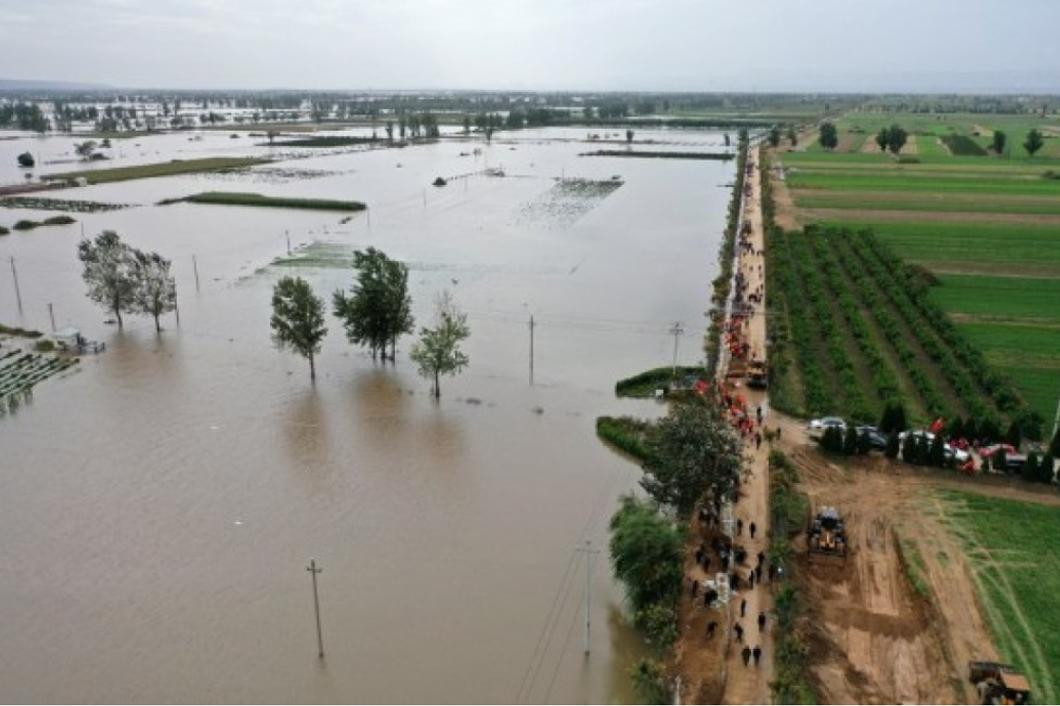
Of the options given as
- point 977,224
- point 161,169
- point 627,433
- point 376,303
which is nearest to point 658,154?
point 977,224

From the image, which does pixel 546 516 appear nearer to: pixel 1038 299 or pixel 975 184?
pixel 1038 299

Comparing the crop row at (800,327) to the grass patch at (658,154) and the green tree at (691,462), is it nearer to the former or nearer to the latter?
the green tree at (691,462)

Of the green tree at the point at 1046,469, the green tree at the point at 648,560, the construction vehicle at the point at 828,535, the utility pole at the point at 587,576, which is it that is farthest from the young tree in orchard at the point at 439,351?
the green tree at the point at 1046,469

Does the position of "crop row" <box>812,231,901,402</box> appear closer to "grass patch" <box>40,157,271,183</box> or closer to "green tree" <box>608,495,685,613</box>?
"green tree" <box>608,495,685,613</box>

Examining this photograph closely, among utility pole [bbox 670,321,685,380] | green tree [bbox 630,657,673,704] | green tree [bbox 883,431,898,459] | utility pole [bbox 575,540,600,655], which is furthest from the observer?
utility pole [bbox 670,321,685,380]

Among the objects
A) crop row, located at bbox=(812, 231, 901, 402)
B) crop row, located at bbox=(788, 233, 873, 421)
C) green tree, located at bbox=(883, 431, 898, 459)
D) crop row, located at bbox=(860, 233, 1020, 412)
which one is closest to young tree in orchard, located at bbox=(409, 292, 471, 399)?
crop row, located at bbox=(788, 233, 873, 421)

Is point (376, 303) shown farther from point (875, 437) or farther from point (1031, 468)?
point (1031, 468)
